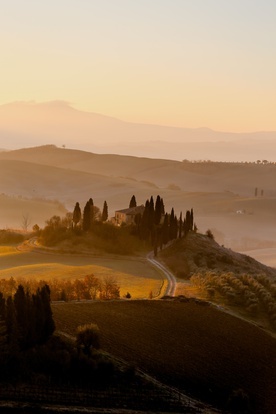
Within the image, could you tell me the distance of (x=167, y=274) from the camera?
7725 centimetres

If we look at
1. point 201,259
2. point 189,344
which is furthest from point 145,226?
point 189,344

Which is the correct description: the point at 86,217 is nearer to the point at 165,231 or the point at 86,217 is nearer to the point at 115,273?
the point at 165,231

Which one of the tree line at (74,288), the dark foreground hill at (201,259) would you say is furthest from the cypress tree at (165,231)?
the tree line at (74,288)

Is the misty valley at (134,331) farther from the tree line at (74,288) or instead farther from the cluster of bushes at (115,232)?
the cluster of bushes at (115,232)

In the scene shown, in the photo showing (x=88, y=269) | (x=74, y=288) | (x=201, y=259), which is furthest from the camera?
(x=201, y=259)

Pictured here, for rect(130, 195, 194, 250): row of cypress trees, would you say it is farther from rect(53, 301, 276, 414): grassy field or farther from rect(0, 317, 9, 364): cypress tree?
rect(0, 317, 9, 364): cypress tree

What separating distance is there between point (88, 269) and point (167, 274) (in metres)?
10.1

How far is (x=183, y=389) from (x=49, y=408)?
924 centimetres

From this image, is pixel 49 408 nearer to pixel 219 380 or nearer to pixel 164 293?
pixel 219 380

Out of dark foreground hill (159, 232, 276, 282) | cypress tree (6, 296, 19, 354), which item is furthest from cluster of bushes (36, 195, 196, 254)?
cypress tree (6, 296, 19, 354)

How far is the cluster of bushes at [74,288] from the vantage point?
2424 inches

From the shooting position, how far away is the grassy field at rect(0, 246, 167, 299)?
70938mm

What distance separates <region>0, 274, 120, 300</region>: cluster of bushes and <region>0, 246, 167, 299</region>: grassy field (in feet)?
8.53

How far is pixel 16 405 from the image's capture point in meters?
32.0
